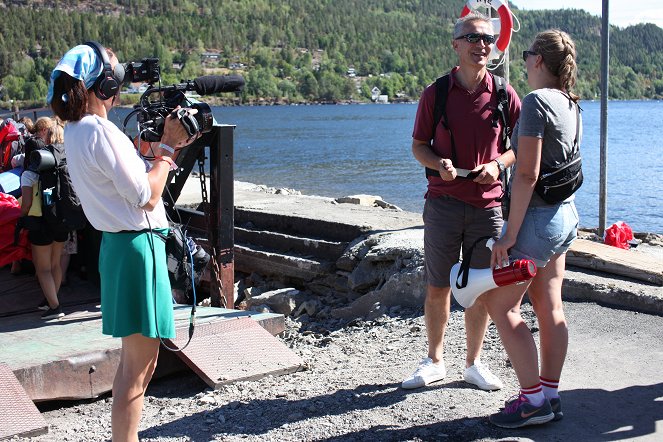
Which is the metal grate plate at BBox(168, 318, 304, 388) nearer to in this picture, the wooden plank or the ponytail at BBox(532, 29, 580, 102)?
the wooden plank

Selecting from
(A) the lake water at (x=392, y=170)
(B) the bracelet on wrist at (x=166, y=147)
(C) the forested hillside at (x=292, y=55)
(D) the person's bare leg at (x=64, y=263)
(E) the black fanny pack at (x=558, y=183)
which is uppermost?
(C) the forested hillside at (x=292, y=55)

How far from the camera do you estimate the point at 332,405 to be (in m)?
5.13

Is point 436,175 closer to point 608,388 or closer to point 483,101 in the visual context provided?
point 483,101

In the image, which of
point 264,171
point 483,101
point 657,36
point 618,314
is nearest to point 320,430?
point 483,101

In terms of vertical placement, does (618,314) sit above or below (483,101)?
below

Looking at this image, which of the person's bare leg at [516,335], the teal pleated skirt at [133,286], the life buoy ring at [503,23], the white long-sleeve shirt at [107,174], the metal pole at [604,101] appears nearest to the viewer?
the white long-sleeve shirt at [107,174]

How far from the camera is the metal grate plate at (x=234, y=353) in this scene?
19.0 feet

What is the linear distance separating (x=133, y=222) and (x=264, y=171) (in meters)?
35.6

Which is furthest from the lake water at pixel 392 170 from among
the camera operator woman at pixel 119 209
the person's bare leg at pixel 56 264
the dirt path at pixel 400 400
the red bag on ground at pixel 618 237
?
the camera operator woman at pixel 119 209

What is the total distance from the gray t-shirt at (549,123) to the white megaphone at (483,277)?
14.6 inches

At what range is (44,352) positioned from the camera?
5828 millimetres

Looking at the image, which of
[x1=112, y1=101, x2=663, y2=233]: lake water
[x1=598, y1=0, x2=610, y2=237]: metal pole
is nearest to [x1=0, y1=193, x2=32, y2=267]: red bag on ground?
[x1=598, y1=0, x2=610, y2=237]: metal pole

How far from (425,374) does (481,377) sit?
341 mm

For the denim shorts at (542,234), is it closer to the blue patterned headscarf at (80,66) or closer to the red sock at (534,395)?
the red sock at (534,395)
